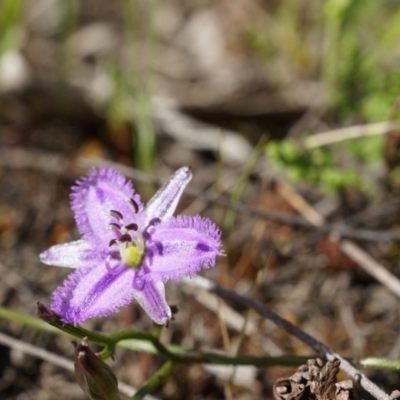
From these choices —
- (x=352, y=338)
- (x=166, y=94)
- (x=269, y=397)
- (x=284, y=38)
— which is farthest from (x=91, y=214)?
(x=284, y=38)

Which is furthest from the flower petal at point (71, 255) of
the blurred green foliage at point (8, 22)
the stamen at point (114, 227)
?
the blurred green foliage at point (8, 22)

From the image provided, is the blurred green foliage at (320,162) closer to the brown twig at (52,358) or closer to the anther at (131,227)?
the anther at (131,227)

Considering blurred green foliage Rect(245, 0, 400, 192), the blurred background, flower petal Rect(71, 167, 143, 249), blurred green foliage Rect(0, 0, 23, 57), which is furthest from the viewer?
blurred green foliage Rect(0, 0, 23, 57)

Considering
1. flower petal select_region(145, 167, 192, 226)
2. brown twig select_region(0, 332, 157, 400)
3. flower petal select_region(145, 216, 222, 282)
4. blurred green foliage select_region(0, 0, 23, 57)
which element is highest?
blurred green foliage select_region(0, 0, 23, 57)

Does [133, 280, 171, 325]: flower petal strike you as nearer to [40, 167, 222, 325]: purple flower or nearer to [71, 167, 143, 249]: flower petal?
[40, 167, 222, 325]: purple flower

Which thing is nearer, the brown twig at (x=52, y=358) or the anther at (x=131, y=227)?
the anther at (x=131, y=227)

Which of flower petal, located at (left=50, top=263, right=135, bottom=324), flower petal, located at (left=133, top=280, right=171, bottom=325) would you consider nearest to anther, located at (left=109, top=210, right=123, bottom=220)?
flower petal, located at (left=50, top=263, right=135, bottom=324)

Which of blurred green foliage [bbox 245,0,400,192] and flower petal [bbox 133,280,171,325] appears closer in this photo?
flower petal [bbox 133,280,171,325]

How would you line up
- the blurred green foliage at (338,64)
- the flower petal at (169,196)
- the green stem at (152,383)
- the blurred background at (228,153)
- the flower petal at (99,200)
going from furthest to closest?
the blurred green foliage at (338,64)
the blurred background at (228,153)
the flower petal at (99,200)
the flower petal at (169,196)
the green stem at (152,383)
